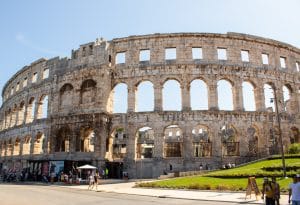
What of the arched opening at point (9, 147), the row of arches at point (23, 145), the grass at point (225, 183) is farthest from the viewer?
the arched opening at point (9, 147)

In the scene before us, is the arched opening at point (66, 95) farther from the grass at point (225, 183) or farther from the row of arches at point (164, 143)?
the grass at point (225, 183)

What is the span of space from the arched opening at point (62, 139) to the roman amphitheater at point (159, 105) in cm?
12

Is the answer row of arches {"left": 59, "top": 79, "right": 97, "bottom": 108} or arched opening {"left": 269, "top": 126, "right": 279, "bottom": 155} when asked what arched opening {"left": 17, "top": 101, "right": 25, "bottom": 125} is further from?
arched opening {"left": 269, "top": 126, "right": 279, "bottom": 155}

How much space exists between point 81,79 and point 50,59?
775 centimetres

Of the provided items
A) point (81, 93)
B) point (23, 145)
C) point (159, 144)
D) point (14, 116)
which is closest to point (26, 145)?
point (23, 145)

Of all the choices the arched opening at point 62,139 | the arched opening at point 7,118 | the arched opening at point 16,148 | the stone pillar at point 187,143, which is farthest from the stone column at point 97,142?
the arched opening at point 7,118

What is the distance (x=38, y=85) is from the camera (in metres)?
39.2

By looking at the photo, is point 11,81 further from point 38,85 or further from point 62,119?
point 62,119

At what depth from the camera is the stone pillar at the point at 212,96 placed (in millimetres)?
32000

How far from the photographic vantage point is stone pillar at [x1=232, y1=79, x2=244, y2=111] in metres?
32.5

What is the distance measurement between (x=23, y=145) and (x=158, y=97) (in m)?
20.9

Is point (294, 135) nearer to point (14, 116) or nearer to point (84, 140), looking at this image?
point (84, 140)

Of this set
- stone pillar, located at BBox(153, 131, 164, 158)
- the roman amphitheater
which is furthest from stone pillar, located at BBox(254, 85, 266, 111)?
stone pillar, located at BBox(153, 131, 164, 158)

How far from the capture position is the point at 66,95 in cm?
3578
